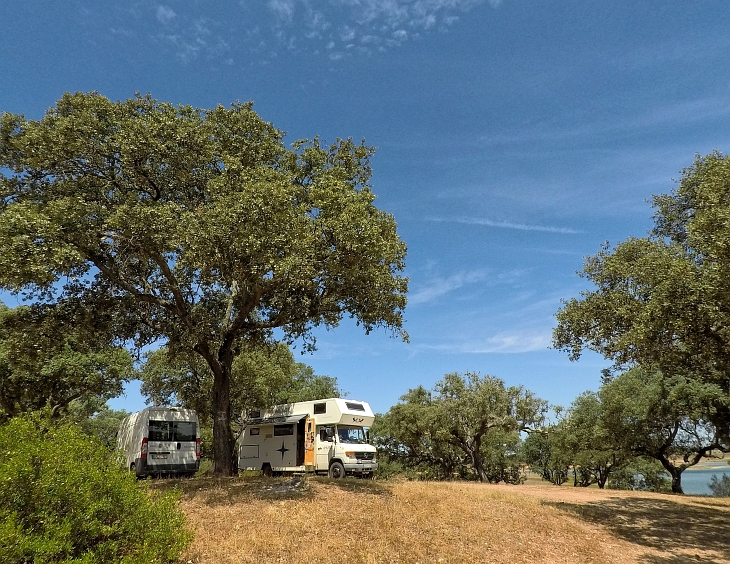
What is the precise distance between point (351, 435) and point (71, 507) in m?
17.9

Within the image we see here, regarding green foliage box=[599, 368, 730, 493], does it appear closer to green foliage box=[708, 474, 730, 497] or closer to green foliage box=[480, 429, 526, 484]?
green foliage box=[708, 474, 730, 497]

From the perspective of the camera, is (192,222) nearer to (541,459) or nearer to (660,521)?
(660,521)

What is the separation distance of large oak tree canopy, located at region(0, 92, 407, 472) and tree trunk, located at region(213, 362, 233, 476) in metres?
0.05

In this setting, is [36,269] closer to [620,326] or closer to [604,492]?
[620,326]

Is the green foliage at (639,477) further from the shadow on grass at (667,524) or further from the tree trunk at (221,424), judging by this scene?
the tree trunk at (221,424)

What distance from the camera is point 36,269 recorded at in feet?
38.5

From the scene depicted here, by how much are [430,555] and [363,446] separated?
548 inches

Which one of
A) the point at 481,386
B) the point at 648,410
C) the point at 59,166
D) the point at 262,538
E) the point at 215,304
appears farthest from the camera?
the point at 481,386

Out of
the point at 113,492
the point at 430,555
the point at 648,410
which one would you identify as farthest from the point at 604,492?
the point at 113,492

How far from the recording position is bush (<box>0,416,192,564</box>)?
5199mm

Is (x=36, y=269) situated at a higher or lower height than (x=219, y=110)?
lower

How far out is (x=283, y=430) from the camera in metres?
24.6

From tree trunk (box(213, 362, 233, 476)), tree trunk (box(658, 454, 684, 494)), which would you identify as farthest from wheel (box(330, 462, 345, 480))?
tree trunk (box(658, 454, 684, 494))

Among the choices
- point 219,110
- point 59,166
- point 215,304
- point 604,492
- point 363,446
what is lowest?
point 604,492
